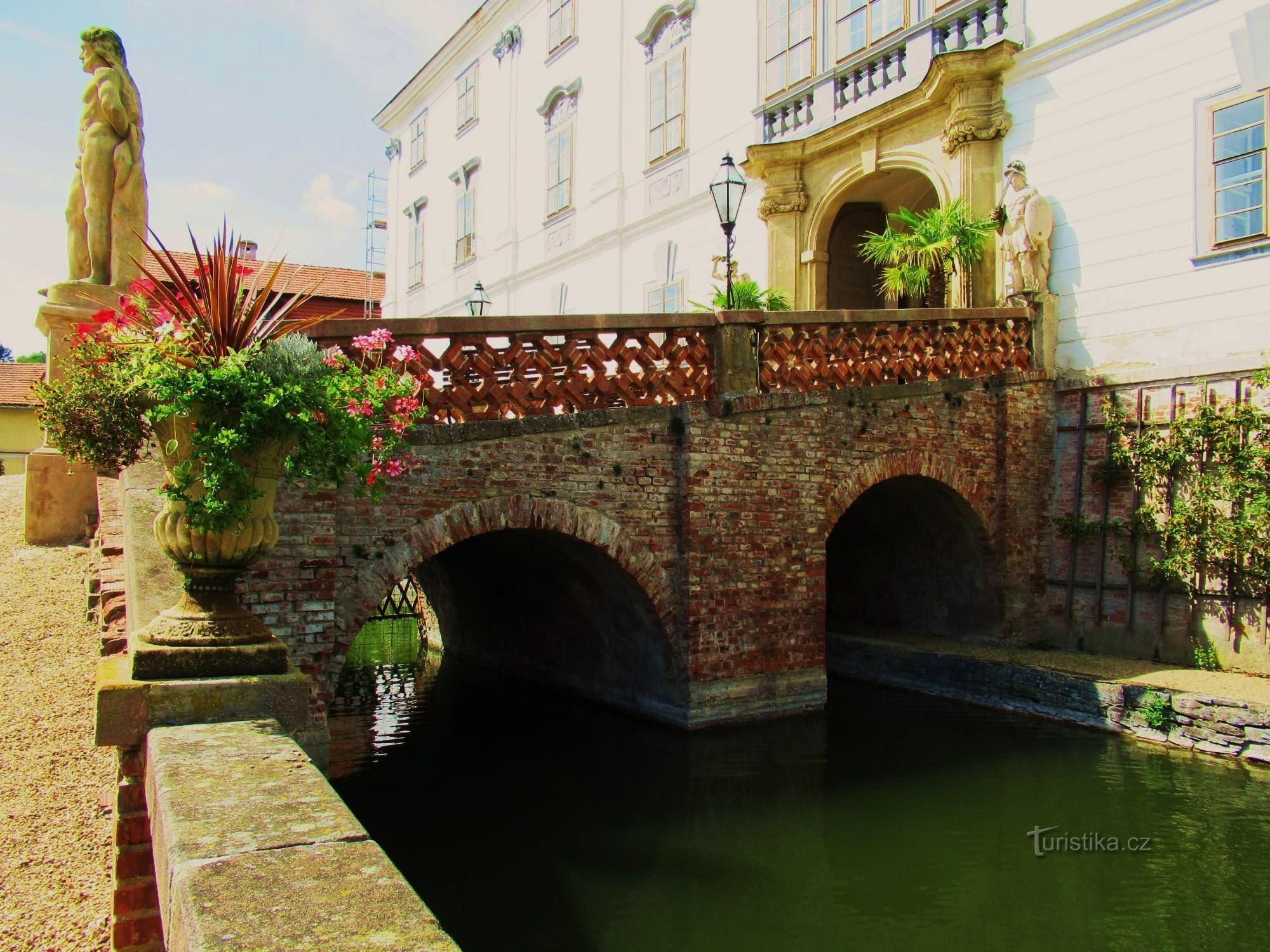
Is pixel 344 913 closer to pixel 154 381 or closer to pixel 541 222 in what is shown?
pixel 154 381

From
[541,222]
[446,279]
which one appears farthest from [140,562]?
[446,279]

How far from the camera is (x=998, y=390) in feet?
37.6

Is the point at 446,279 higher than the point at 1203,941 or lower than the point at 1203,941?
higher

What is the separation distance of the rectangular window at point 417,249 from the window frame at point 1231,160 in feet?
68.8

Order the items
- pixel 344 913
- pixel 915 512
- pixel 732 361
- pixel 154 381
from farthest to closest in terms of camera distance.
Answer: pixel 915 512
pixel 732 361
pixel 154 381
pixel 344 913

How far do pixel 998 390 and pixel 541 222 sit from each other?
42.9 feet

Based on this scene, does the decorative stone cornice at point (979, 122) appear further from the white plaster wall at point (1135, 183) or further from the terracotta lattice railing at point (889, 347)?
the terracotta lattice railing at point (889, 347)

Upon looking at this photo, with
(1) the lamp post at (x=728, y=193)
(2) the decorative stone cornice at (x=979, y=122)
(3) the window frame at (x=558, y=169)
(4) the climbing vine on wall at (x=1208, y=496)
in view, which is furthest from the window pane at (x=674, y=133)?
(4) the climbing vine on wall at (x=1208, y=496)

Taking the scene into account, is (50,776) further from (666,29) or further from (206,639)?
(666,29)

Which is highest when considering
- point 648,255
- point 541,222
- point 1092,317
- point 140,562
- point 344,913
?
point 541,222

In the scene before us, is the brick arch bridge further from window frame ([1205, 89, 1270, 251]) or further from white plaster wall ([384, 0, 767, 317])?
white plaster wall ([384, 0, 767, 317])

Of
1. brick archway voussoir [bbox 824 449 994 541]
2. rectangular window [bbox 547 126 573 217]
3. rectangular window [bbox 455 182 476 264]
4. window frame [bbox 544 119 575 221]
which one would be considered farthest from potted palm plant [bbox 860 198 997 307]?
rectangular window [bbox 455 182 476 264]

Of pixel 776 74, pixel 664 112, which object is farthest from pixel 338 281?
pixel 776 74

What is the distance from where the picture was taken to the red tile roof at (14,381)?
33812mm
